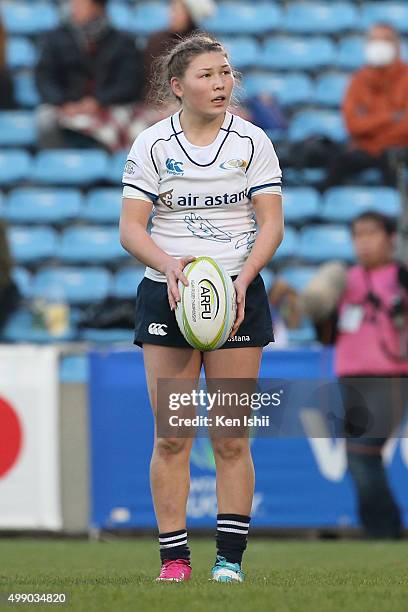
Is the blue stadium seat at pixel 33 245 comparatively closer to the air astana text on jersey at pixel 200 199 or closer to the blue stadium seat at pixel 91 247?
the blue stadium seat at pixel 91 247

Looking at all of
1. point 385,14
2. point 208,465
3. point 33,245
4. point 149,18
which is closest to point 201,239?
point 208,465

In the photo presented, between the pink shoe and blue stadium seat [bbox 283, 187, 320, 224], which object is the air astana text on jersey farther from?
blue stadium seat [bbox 283, 187, 320, 224]

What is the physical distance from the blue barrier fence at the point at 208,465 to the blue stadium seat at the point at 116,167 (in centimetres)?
383

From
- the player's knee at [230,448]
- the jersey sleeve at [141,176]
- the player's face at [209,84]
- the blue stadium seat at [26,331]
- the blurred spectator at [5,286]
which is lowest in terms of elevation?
the player's knee at [230,448]

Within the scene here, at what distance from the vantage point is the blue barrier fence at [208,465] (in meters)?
8.48

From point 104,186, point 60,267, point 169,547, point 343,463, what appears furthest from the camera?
point 104,186

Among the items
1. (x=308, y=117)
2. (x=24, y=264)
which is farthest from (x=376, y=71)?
(x=24, y=264)

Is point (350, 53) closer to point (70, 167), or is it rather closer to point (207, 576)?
point (70, 167)

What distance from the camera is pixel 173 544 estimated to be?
16.0ft

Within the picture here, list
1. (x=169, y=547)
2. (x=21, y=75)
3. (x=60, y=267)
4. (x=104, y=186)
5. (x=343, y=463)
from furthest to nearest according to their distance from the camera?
(x=21, y=75)
(x=104, y=186)
(x=60, y=267)
(x=343, y=463)
(x=169, y=547)

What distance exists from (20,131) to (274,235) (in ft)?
26.6

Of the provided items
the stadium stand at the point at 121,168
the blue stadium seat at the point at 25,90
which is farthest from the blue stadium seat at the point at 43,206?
the blue stadium seat at the point at 25,90

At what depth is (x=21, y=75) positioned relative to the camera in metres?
13.2

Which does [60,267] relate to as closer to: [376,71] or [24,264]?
[24,264]
